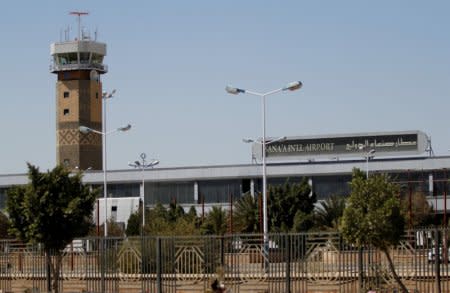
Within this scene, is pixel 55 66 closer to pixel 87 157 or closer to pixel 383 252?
pixel 87 157

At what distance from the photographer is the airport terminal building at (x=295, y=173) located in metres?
76.1

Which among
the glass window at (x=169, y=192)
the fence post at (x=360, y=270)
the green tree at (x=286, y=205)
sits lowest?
the fence post at (x=360, y=270)

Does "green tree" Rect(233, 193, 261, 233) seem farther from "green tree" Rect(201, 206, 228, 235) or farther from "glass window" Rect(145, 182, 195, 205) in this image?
"glass window" Rect(145, 182, 195, 205)

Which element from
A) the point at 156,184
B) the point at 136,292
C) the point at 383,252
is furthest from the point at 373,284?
the point at 156,184

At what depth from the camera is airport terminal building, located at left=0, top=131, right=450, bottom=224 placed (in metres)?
76.1

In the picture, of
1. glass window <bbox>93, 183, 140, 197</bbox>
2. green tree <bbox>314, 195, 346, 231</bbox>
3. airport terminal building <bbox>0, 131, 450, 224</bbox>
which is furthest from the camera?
glass window <bbox>93, 183, 140, 197</bbox>

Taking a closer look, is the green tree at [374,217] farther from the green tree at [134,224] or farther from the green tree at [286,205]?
the green tree at [134,224]

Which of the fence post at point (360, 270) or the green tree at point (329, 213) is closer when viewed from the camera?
the fence post at point (360, 270)

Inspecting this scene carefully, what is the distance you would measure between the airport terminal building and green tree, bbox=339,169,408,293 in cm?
4639

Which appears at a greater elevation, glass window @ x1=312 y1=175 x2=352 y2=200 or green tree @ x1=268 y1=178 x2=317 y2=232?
glass window @ x1=312 y1=175 x2=352 y2=200

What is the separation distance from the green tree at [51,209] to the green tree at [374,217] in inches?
336

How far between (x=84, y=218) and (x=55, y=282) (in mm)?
2252

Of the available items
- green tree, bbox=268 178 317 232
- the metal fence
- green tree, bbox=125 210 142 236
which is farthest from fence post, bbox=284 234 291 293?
green tree, bbox=125 210 142 236

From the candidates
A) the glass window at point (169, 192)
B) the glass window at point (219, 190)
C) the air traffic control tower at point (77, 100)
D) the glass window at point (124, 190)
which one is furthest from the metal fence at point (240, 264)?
the air traffic control tower at point (77, 100)
